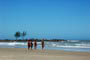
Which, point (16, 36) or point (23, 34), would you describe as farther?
point (16, 36)

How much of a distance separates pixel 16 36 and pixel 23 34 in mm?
20368

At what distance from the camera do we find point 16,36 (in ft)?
623

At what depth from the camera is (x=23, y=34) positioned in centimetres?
17138
